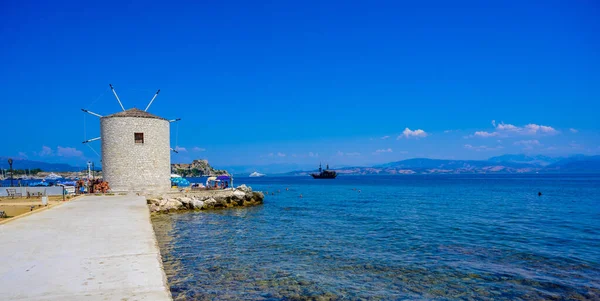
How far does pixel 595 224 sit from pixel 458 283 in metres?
16.6

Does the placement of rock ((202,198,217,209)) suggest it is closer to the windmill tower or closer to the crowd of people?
the windmill tower

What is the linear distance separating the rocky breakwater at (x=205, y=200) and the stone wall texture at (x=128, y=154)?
2.53m

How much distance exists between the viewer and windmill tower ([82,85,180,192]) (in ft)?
89.8

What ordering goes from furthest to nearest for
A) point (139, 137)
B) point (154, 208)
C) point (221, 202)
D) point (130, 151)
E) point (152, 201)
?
point (221, 202) < point (139, 137) < point (130, 151) < point (152, 201) < point (154, 208)

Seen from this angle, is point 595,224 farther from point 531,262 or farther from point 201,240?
point 201,240

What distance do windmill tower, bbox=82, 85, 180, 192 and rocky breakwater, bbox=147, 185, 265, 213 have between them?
2.57m

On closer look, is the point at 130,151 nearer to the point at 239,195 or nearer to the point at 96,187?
the point at 96,187

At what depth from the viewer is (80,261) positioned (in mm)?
7773

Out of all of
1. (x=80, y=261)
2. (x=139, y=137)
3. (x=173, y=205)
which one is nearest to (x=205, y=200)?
(x=173, y=205)

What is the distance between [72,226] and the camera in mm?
12273

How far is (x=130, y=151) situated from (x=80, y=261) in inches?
840

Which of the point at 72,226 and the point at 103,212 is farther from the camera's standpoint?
the point at 103,212

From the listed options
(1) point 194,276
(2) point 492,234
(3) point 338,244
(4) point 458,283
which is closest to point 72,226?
(1) point 194,276

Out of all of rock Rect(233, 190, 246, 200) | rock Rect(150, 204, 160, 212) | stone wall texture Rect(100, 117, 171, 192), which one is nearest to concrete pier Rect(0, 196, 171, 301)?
rock Rect(150, 204, 160, 212)
